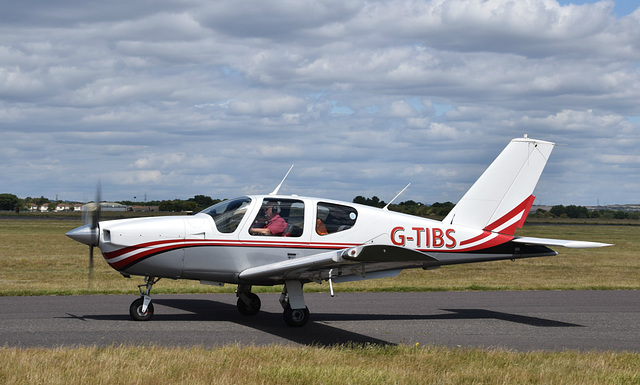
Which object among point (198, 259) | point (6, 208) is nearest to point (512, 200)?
point (198, 259)

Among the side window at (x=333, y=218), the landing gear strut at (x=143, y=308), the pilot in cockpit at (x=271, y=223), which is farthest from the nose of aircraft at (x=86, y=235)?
the side window at (x=333, y=218)

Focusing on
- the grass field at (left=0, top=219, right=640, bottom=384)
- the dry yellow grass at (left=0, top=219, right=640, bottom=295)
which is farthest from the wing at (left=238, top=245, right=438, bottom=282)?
the dry yellow grass at (left=0, top=219, right=640, bottom=295)

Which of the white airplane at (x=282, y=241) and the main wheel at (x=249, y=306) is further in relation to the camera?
the main wheel at (x=249, y=306)

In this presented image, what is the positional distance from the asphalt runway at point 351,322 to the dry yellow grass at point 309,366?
1.01m

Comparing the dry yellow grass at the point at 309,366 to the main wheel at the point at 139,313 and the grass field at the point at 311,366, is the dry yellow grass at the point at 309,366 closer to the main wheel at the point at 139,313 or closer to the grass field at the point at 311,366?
the grass field at the point at 311,366

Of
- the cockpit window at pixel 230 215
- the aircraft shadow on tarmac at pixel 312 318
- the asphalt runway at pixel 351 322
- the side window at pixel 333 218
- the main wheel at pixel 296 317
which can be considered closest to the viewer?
the asphalt runway at pixel 351 322

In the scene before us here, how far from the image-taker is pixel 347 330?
11.1 metres

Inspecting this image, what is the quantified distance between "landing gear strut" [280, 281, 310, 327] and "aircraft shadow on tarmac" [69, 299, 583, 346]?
0.13 meters

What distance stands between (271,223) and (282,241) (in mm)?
339

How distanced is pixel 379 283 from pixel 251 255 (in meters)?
8.08

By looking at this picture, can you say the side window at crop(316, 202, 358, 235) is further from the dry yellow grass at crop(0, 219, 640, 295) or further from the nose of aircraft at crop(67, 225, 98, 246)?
the dry yellow grass at crop(0, 219, 640, 295)

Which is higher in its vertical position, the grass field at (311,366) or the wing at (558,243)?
the wing at (558,243)

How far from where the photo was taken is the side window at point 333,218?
38.2 ft

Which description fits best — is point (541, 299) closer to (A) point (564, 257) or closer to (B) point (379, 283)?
(B) point (379, 283)
